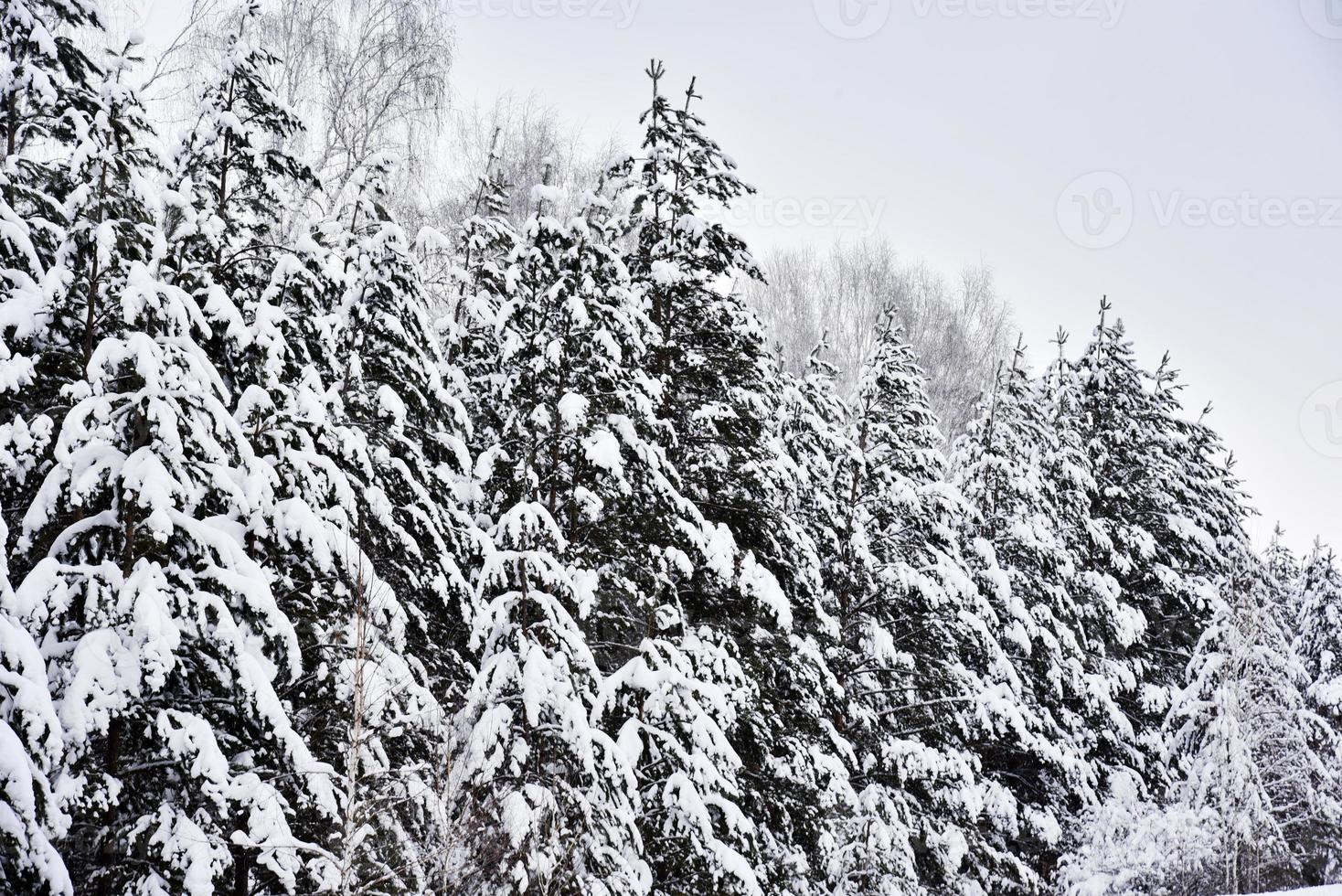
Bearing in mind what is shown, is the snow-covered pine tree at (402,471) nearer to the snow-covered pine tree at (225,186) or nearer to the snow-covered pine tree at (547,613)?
the snow-covered pine tree at (547,613)

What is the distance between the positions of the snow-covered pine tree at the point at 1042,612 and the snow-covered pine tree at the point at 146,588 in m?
10.7

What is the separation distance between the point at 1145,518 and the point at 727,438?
445 inches

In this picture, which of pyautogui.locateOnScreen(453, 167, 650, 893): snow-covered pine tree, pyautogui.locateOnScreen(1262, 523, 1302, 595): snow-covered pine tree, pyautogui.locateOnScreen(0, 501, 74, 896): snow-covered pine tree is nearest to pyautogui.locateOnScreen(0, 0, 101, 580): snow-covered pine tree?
pyautogui.locateOnScreen(0, 501, 74, 896): snow-covered pine tree

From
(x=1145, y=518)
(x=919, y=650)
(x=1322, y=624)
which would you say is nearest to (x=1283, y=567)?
(x=1322, y=624)

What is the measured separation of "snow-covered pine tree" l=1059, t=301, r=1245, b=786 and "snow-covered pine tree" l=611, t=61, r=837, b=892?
8.15 m

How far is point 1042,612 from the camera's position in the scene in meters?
14.6

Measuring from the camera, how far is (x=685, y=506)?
8.95 m

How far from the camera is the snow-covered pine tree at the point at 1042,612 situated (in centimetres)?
1405

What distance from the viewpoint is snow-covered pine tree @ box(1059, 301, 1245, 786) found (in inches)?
648

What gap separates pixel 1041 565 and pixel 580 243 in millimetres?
10239

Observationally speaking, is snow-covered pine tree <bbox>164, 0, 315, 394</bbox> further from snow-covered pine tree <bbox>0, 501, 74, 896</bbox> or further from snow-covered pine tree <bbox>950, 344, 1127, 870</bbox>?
snow-covered pine tree <bbox>950, 344, 1127, 870</bbox>

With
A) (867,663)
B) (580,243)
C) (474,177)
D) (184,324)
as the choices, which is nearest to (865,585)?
(867,663)

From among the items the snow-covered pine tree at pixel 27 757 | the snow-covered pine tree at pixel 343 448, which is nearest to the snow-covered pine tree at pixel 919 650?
the snow-covered pine tree at pixel 343 448

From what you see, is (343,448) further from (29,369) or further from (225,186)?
(225,186)
